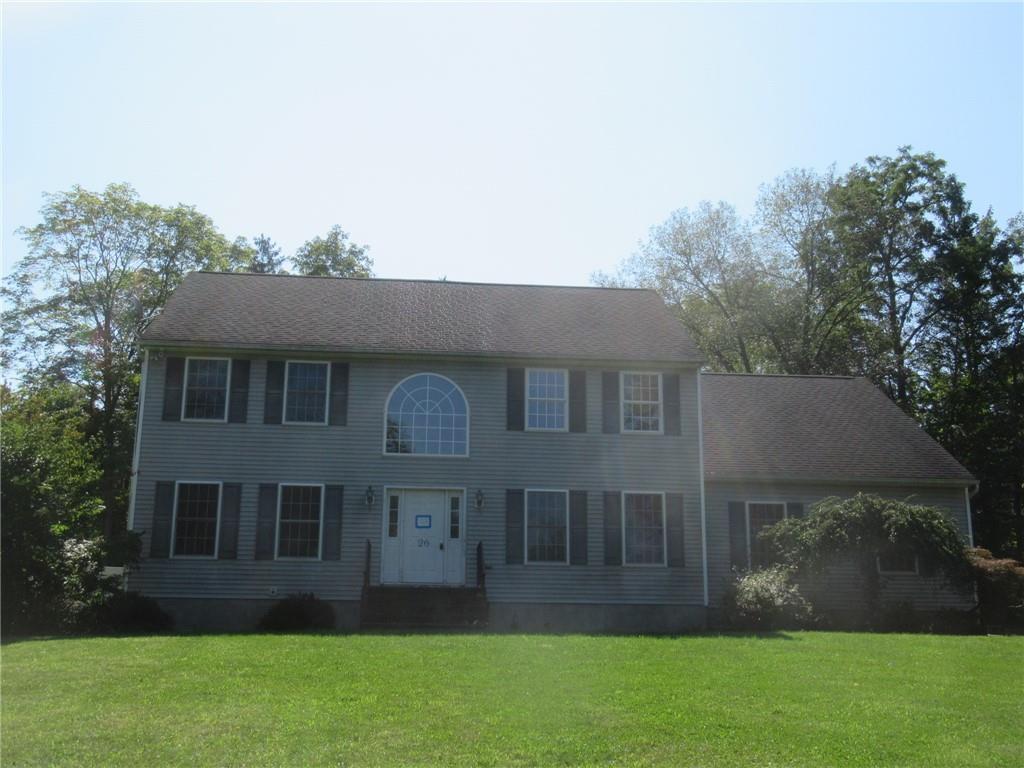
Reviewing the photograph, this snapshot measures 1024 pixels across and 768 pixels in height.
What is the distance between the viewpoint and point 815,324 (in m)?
35.6

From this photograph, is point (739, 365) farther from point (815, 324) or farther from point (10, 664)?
point (10, 664)

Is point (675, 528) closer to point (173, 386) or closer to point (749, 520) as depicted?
point (749, 520)

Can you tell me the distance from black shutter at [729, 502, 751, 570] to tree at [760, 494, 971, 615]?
3.40 feet

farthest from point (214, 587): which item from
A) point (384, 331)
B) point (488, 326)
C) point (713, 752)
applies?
point (713, 752)

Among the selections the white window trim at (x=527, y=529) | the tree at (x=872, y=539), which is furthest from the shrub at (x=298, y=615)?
the tree at (x=872, y=539)

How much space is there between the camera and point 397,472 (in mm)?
18797

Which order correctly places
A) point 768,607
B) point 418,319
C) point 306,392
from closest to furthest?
point 768,607
point 306,392
point 418,319

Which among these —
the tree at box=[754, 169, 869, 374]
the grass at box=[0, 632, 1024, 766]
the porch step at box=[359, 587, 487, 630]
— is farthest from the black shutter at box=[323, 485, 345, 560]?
the tree at box=[754, 169, 869, 374]

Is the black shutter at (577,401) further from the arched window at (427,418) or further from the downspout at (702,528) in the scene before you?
the downspout at (702,528)

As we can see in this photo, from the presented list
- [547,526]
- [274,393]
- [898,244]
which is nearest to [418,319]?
[274,393]

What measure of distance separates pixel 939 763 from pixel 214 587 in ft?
45.2

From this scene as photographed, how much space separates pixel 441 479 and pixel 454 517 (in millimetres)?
819

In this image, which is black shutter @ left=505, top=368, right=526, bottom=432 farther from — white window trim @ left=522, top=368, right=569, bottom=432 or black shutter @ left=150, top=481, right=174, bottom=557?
black shutter @ left=150, top=481, right=174, bottom=557

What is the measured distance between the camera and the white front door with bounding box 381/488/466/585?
1852 centimetres
